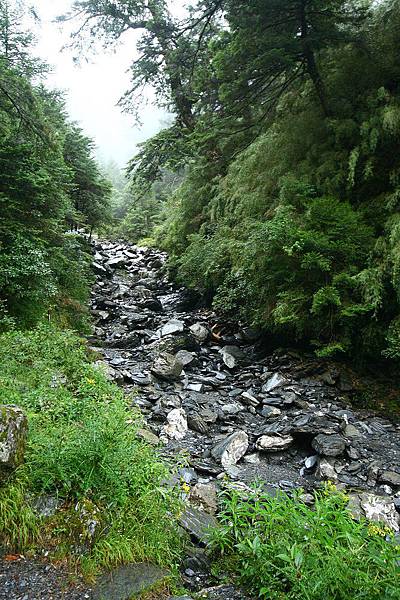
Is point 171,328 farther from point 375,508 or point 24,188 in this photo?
point 375,508

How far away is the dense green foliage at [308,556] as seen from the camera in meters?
2.18

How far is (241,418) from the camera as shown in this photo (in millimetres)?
5914

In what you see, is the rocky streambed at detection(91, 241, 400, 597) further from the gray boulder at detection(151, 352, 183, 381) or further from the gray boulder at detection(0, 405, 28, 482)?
the gray boulder at detection(0, 405, 28, 482)

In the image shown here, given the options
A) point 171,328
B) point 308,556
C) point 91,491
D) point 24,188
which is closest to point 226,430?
point 91,491

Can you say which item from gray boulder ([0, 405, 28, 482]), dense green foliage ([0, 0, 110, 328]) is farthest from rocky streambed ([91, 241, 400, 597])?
dense green foliage ([0, 0, 110, 328])

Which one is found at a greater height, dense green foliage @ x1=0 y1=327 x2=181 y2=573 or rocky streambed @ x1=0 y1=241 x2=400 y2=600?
dense green foliage @ x1=0 y1=327 x2=181 y2=573

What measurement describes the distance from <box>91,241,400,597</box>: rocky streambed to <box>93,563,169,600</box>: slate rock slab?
1.26 ft

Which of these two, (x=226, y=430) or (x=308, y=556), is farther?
(x=226, y=430)

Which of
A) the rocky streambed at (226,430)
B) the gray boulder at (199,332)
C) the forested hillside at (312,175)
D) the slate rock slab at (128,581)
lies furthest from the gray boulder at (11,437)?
the gray boulder at (199,332)

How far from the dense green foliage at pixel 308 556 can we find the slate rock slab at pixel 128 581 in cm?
58

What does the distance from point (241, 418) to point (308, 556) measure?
11.6ft

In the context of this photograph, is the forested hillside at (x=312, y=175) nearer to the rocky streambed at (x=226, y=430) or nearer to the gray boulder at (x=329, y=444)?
the rocky streambed at (x=226, y=430)

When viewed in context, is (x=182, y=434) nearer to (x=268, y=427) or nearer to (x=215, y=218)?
(x=268, y=427)

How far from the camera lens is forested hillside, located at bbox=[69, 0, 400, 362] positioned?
250 inches
